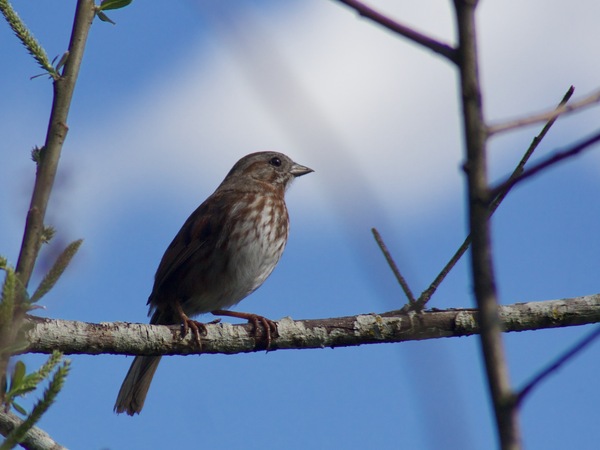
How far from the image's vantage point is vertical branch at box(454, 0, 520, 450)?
108 cm

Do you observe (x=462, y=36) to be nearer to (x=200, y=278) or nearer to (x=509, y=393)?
(x=509, y=393)

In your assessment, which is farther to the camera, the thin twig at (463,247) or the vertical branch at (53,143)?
the thin twig at (463,247)

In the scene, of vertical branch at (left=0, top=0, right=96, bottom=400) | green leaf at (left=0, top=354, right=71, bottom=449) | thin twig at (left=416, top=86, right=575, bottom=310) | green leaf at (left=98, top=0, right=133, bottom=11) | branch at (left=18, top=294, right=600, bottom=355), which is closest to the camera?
green leaf at (left=0, top=354, right=71, bottom=449)

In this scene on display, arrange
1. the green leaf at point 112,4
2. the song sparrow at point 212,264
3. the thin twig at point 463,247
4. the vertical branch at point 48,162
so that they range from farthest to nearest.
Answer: the song sparrow at point 212,264
the thin twig at point 463,247
the green leaf at point 112,4
the vertical branch at point 48,162

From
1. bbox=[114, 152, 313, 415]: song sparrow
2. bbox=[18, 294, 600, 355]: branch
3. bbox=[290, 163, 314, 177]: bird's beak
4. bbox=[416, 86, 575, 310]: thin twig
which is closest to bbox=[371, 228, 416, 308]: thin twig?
bbox=[416, 86, 575, 310]: thin twig

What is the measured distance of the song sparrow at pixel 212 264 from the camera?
6.64 meters

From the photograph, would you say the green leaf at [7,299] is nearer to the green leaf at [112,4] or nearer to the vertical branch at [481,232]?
the vertical branch at [481,232]

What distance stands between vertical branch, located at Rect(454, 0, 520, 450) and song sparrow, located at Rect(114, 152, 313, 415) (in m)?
5.35

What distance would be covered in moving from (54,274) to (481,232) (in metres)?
0.94

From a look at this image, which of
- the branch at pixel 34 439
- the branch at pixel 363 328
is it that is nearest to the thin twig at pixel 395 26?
the branch at pixel 34 439

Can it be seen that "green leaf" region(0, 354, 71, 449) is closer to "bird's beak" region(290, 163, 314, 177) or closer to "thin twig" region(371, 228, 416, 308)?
"thin twig" region(371, 228, 416, 308)

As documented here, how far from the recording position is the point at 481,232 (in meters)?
1.11

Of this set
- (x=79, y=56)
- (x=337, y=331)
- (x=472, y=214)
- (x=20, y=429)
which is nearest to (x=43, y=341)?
(x=337, y=331)

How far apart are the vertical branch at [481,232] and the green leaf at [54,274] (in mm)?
903
